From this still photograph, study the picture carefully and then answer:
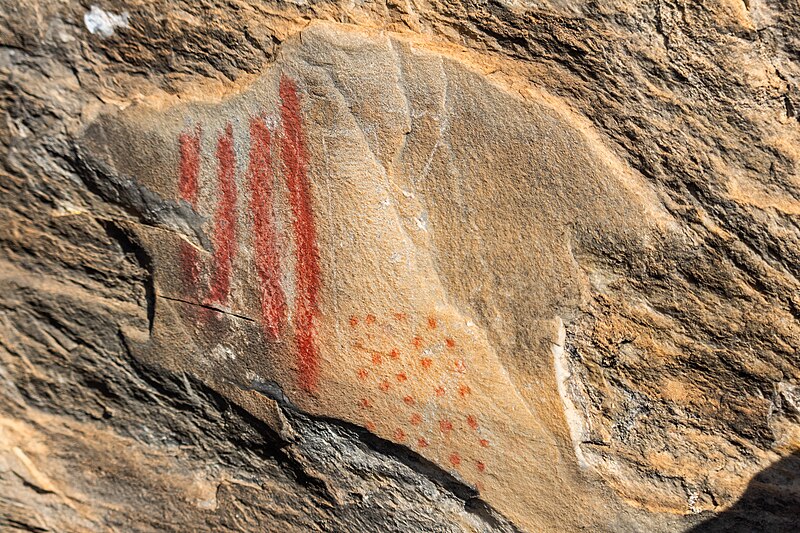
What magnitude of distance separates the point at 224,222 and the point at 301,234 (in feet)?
0.96

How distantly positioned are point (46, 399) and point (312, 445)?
3.15ft

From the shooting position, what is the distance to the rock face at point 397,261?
239cm

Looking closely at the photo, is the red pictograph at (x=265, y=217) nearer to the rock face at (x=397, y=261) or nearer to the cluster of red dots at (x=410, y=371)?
the rock face at (x=397, y=261)

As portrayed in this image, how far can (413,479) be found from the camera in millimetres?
2734

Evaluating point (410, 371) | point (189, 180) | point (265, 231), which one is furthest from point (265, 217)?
point (410, 371)

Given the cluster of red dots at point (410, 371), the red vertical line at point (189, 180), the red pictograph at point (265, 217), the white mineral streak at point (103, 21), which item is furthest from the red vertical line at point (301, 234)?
the white mineral streak at point (103, 21)

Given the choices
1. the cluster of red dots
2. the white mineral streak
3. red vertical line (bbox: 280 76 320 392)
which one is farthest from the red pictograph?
the white mineral streak

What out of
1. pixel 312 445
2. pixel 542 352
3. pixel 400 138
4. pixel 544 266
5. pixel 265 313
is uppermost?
pixel 400 138

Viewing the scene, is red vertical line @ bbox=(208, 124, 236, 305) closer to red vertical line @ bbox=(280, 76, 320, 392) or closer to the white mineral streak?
red vertical line @ bbox=(280, 76, 320, 392)

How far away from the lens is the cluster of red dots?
2.66 metres

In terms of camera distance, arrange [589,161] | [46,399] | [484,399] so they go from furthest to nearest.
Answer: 1. [484,399]
2. [589,161]
3. [46,399]

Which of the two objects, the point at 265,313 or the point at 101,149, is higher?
the point at 101,149

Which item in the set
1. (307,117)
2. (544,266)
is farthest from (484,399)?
(307,117)

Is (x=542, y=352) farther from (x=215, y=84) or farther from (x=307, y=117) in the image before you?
(x=215, y=84)
